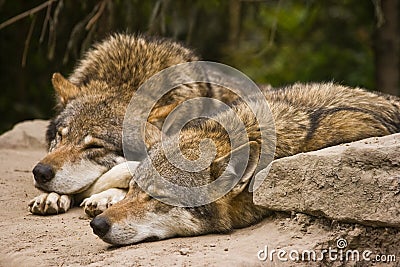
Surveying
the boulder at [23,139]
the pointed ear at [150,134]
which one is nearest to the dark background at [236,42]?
the boulder at [23,139]

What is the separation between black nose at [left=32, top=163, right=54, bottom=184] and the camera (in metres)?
5.52

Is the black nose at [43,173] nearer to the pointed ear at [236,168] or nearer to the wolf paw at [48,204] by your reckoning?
the wolf paw at [48,204]

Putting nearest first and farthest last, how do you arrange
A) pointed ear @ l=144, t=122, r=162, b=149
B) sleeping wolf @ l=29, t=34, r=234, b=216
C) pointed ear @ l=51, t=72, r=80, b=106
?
sleeping wolf @ l=29, t=34, r=234, b=216, pointed ear @ l=144, t=122, r=162, b=149, pointed ear @ l=51, t=72, r=80, b=106

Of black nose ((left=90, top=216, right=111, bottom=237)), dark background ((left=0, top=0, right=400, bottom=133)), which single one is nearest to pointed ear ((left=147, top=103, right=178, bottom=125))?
black nose ((left=90, top=216, right=111, bottom=237))

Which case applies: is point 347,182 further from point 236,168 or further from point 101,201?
point 101,201

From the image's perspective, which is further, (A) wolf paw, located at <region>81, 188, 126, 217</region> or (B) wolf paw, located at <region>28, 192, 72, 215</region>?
(B) wolf paw, located at <region>28, 192, 72, 215</region>

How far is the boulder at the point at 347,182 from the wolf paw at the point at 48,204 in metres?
1.81

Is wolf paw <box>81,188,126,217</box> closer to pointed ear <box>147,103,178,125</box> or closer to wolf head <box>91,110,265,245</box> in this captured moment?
wolf head <box>91,110,265,245</box>

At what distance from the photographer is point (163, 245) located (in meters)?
4.43

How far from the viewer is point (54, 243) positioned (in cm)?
466

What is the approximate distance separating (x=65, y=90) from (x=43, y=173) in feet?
3.79

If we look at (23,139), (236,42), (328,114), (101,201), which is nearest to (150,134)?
(101,201)

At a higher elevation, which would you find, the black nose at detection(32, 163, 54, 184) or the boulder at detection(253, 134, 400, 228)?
the boulder at detection(253, 134, 400, 228)

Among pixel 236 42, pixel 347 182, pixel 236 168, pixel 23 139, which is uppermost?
pixel 347 182
